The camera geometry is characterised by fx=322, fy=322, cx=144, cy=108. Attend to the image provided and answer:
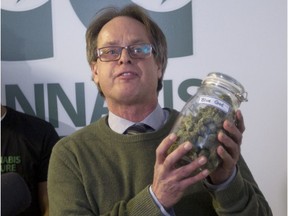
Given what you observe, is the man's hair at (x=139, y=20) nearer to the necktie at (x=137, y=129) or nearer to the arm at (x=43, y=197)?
the necktie at (x=137, y=129)

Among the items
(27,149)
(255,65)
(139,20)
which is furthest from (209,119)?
(27,149)

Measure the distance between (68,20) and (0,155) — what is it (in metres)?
0.59

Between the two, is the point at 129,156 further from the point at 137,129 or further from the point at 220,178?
the point at 220,178

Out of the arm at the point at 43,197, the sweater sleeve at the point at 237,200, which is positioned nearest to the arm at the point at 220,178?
the sweater sleeve at the point at 237,200

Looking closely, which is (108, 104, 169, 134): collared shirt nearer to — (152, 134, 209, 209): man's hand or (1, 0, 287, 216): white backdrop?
(152, 134, 209, 209): man's hand

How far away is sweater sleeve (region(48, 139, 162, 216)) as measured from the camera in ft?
2.10

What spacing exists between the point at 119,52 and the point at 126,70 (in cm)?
5

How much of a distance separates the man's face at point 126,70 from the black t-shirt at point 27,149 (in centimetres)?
53

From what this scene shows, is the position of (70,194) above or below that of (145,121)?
below

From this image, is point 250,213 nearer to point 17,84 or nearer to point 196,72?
point 196,72

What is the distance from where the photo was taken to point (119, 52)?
0.78 m

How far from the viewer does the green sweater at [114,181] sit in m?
0.65

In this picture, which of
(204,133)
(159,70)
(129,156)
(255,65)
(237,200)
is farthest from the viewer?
(255,65)

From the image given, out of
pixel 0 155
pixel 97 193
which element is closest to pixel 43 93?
pixel 0 155
